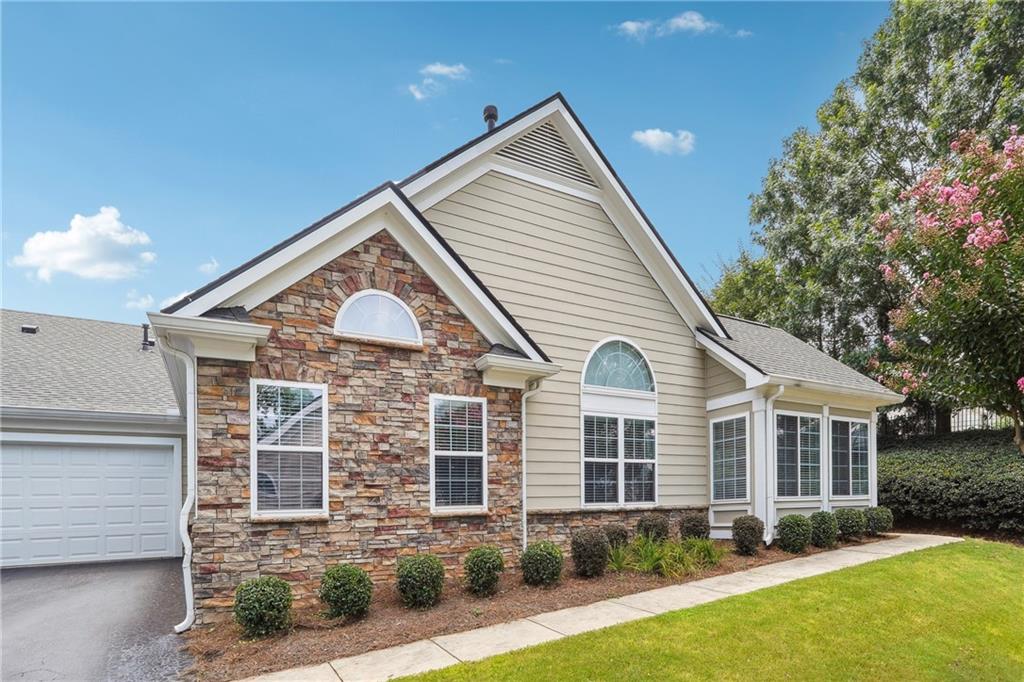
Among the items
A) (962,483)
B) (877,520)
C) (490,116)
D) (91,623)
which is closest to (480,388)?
(490,116)

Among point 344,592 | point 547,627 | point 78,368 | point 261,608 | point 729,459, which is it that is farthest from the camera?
point 78,368

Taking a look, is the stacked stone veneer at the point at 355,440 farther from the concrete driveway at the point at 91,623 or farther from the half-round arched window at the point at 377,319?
the concrete driveway at the point at 91,623

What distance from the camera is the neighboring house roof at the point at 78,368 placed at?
36.2 feet

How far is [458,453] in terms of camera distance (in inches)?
326

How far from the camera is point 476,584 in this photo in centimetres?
730

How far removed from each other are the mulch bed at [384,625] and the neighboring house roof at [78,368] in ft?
22.9

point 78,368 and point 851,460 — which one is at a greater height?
point 78,368

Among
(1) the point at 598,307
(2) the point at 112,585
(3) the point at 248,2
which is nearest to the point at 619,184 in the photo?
(1) the point at 598,307

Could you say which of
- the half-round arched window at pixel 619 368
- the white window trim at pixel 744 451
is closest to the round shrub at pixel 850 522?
the white window trim at pixel 744 451

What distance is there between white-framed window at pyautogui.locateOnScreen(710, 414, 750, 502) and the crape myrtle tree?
6.21 meters

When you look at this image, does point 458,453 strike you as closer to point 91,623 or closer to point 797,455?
point 91,623

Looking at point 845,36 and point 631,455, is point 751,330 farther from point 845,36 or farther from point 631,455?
point 845,36

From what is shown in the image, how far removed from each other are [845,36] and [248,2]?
19053 mm

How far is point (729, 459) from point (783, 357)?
2811mm
